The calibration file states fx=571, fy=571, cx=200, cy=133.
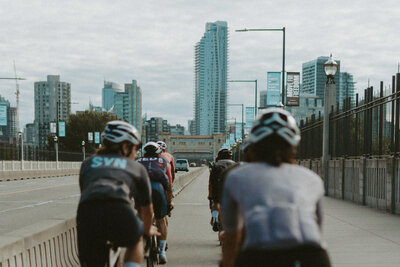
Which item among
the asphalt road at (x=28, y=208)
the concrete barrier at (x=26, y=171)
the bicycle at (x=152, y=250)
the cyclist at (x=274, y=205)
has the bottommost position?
the concrete barrier at (x=26, y=171)

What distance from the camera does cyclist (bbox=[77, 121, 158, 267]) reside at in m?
4.21

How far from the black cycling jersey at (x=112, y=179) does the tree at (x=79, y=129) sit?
11204 cm

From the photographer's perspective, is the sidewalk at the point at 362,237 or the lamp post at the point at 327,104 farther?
the lamp post at the point at 327,104

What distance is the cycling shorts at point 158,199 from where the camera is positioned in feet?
27.9

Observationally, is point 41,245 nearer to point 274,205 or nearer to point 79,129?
point 274,205

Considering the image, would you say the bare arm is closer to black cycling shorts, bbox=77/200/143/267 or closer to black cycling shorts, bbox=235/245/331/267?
black cycling shorts, bbox=235/245/331/267

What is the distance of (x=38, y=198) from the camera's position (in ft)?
74.1

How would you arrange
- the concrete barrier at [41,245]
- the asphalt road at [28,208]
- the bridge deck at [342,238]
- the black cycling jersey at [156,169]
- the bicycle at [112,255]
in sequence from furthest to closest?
1. the asphalt road at [28,208]
2. the bridge deck at [342,238]
3. the black cycling jersey at [156,169]
4. the concrete barrier at [41,245]
5. the bicycle at [112,255]

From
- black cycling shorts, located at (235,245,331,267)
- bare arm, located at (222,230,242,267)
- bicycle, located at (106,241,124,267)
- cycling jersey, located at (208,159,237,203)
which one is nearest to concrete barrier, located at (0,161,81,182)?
cycling jersey, located at (208,159,237,203)

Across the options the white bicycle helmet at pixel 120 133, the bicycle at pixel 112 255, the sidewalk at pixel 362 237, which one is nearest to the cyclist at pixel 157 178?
the sidewalk at pixel 362 237

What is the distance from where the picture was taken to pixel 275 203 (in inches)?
115

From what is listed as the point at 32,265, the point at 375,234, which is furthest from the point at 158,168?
the point at 375,234

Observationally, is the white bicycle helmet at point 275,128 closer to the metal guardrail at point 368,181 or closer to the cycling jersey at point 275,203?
the cycling jersey at point 275,203

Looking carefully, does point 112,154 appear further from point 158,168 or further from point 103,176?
point 158,168
